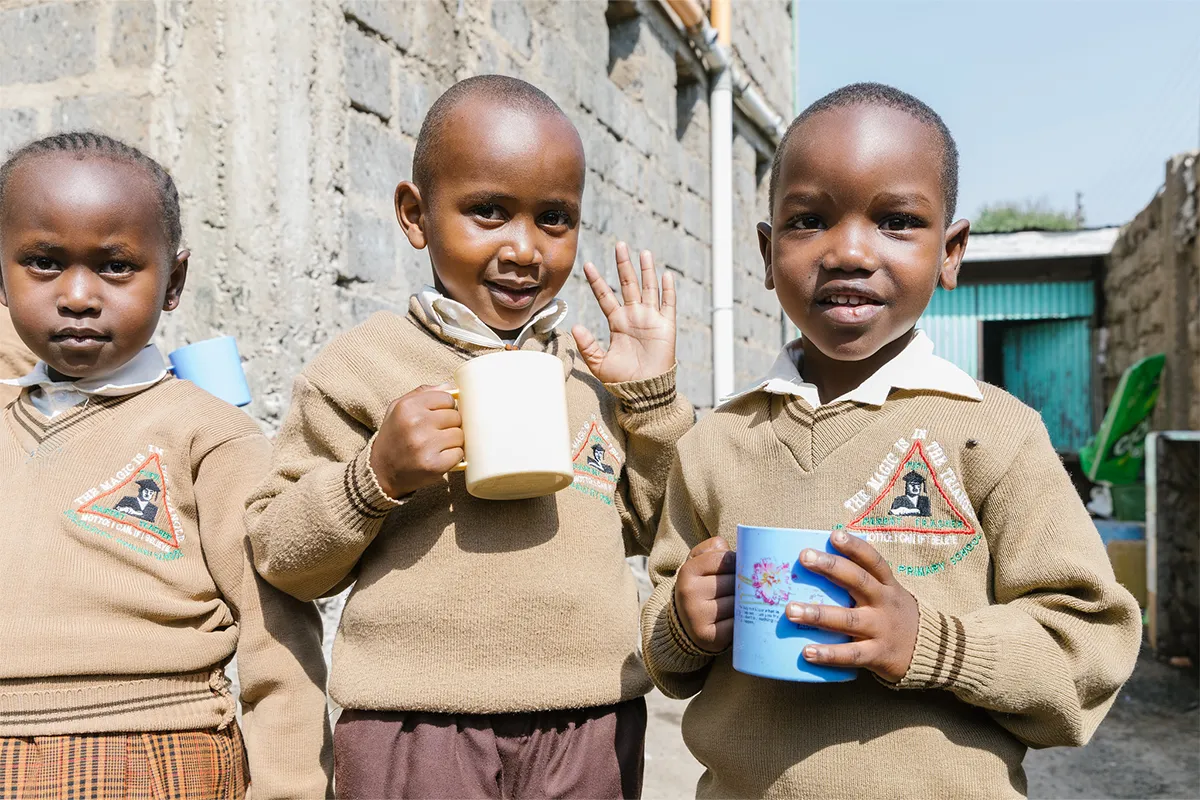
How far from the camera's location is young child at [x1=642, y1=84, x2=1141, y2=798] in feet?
4.14

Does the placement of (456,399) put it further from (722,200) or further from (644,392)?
(722,200)

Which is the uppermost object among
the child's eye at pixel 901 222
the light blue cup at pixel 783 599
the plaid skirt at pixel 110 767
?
the child's eye at pixel 901 222

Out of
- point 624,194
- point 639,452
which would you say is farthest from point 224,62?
point 624,194

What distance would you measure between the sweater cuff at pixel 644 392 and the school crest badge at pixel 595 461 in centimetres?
6

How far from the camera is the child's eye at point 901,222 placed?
4.67 ft

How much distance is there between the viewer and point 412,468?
1364mm

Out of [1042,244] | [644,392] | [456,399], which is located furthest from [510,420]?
[1042,244]

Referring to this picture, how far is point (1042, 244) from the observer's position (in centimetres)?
1216

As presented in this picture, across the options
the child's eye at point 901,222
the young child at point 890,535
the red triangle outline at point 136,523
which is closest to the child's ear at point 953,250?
the young child at point 890,535

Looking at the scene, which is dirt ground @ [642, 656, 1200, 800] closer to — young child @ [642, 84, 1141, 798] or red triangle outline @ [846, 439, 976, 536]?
young child @ [642, 84, 1141, 798]

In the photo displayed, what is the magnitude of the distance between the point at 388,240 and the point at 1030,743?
2132mm

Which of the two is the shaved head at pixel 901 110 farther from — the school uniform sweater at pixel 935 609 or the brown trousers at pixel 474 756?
the brown trousers at pixel 474 756

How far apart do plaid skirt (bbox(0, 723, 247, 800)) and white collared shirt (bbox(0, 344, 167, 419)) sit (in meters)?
0.52

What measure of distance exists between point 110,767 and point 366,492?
582 mm
